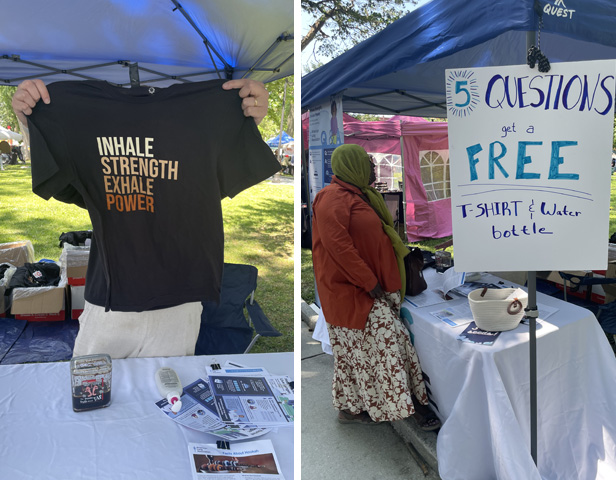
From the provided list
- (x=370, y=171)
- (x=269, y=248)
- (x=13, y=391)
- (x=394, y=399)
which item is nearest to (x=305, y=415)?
(x=394, y=399)

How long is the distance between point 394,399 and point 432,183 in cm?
621

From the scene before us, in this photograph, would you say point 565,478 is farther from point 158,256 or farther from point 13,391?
point 13,391

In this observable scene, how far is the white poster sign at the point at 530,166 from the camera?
1633 millimetres

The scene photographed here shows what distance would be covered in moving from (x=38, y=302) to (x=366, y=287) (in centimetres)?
302

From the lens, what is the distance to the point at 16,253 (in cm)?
468

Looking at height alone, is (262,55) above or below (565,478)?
above

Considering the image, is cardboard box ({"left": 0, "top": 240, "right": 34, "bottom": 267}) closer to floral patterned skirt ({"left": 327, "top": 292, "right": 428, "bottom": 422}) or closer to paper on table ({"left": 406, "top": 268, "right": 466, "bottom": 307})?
floral patterned skirt ({"left": 327, "top": 292, "right": 428, "bottom": 422})

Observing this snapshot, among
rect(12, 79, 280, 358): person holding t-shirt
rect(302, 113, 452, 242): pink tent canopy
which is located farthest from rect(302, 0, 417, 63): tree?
rect(12, 79, 280, 358): person holding t-shirt

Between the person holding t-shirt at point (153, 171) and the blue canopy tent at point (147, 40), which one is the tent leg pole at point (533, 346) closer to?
the person holding t-shirt at point (153, 171)

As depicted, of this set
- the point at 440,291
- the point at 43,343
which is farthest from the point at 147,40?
the point at 440,291

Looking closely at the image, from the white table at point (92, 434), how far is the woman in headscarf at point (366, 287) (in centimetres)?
95

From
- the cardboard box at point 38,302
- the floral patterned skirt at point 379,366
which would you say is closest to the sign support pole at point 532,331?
the floral patterned skirt at point 379,366

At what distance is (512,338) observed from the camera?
6.80 feet

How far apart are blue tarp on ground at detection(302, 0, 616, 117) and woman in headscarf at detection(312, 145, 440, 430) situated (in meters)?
0.63
